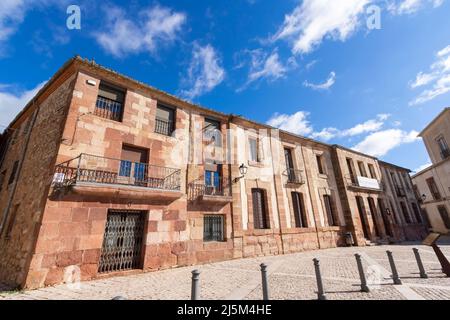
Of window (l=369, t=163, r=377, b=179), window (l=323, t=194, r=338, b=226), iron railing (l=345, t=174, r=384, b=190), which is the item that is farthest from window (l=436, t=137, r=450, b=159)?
window (l=323, t=194, r=338, b=226)

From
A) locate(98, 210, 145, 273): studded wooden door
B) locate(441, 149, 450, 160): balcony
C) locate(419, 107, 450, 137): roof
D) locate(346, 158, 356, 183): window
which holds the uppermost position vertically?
locate(419, 107, 450, 137): roof

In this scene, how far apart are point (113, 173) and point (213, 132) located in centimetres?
550

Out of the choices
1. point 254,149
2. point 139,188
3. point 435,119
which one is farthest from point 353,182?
point 139,188

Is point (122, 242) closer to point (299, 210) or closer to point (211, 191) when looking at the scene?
point (211, 191)

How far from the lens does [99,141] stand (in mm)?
7738

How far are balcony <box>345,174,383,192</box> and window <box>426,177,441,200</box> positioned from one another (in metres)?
9.49

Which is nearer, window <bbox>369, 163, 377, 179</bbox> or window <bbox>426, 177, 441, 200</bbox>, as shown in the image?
window <bbox>369, 163, 377, 179</bbox>

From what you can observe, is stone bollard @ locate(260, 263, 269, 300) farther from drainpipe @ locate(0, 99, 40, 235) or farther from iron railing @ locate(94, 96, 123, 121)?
drainpipe @ locate(0, 99, 40, 235)

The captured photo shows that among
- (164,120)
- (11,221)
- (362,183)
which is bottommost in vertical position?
(11,221)

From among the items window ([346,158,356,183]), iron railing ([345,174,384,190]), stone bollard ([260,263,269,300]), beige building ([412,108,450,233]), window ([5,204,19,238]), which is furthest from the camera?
beige building ([412,108,450,233])

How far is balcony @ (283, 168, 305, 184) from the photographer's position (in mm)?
12897

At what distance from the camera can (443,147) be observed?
19.4 metres

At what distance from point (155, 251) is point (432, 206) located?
28186mm
